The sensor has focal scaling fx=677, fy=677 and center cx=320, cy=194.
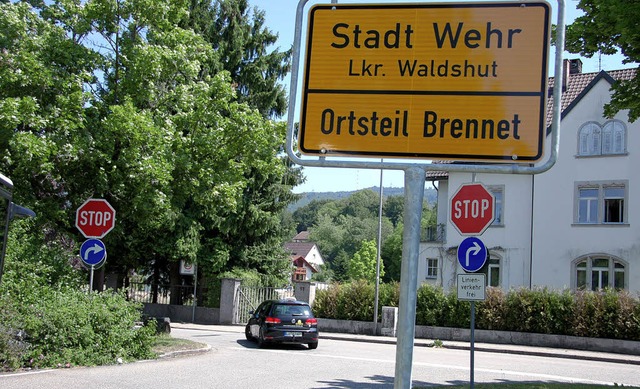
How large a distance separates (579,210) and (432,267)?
9.72 metres

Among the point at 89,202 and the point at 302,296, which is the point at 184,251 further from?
the point at 89,202

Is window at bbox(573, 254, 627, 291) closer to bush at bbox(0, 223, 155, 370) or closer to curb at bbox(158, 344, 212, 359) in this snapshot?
curb at bbox(158, 344, 212, 359)

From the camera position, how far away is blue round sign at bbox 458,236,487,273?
12.6m

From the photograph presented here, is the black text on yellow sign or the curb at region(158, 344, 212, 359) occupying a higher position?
the black text on yellow sign

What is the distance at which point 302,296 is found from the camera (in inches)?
1284

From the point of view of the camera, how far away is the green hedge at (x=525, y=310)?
25.2 metres

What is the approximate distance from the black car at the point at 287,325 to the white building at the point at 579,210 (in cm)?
1137

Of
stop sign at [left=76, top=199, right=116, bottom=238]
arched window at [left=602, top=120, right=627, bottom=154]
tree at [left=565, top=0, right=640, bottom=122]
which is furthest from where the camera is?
arched window at [left=602, top=120, right=627, bottom=154]

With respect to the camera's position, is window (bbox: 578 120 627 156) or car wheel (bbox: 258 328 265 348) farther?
window (bbox: 578 120 627 156)

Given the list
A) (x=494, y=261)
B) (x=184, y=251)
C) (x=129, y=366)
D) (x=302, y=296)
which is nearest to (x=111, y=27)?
(x=129, y=366)

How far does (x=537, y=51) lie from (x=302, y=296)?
99.2 feet

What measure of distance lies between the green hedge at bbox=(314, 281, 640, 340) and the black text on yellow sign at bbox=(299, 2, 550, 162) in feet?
80.7

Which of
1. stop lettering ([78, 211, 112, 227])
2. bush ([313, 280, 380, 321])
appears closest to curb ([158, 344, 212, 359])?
stop lettering ([78, 211, 112, 227])

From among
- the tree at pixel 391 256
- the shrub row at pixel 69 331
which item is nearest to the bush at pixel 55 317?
the shrub row at pixel 69 331
